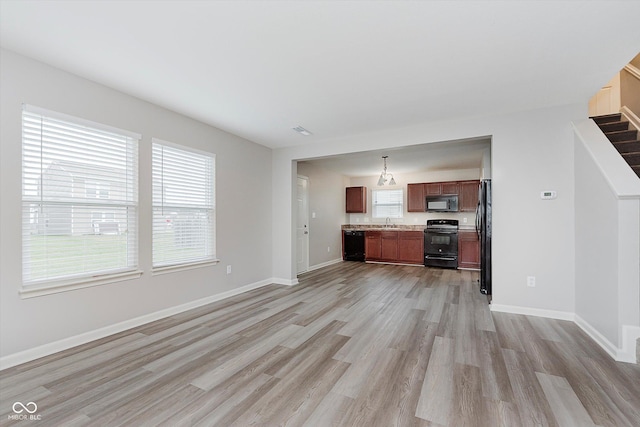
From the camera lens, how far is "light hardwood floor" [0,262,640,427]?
5.50ft

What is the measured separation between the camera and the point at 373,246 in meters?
7.58

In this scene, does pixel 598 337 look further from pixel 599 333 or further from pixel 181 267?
pixel 181 267

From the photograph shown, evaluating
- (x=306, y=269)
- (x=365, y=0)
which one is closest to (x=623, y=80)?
(x=365, y=0)

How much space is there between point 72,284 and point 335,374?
254 centimetres

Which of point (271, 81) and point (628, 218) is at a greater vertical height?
point (271, 81)

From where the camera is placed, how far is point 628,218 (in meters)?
2.31

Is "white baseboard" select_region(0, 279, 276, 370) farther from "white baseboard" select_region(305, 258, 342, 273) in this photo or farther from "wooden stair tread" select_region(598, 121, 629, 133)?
"wooden stair tread" select_region(598, 121, 629, 133)

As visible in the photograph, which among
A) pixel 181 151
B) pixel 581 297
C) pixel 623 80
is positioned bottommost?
pixel 581 297

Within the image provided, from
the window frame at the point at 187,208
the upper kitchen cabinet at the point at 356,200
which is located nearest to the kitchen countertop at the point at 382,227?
the upper kitchen cabinet at the point at 356,200

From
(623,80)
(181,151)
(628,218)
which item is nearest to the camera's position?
(628,218)

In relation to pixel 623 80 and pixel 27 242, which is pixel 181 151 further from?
pixel 623 80

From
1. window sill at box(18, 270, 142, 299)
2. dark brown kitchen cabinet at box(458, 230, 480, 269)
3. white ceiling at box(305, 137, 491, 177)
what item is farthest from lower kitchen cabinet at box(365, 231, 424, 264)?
window sill at box(18, 270, 142, 299)

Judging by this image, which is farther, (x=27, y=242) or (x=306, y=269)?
(x=306, y=269)

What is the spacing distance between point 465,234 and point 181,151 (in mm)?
6040
